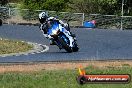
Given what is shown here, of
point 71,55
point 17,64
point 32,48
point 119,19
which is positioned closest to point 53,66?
point 17,64

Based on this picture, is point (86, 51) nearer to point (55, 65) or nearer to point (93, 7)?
point (55, 65)

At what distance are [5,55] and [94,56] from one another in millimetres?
3524

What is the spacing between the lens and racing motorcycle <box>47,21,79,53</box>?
19.4 meters

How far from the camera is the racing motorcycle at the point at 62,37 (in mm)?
19375

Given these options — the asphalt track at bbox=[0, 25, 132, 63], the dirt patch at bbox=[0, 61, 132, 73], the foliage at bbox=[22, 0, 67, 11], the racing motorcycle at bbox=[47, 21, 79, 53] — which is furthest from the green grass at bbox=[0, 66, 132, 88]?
the foliage at bbox=[22, 0, 67, 11]

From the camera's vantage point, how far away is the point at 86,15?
4191cm

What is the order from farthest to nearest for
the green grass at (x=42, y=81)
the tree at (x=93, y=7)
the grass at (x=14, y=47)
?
the tree at (x=93, y=7)
the grass at (x=14, y=47)
the green grass at (x=42, y=81)

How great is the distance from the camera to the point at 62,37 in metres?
20.2

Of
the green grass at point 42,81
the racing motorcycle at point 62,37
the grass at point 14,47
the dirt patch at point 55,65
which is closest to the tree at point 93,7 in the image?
the grass at point 14,47

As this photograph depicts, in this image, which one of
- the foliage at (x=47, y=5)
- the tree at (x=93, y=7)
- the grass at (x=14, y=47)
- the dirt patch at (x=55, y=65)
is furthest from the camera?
the foliage at (x=47, y=5)

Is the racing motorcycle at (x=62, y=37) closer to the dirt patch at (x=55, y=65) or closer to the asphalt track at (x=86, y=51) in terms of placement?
the asphalt track at (x=86, y=51)

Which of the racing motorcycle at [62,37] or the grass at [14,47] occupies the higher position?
the racing motorcycle at [62,37]

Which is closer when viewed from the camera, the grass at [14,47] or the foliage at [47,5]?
the grass at [14,47]

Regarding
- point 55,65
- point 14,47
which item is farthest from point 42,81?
point 14,47
